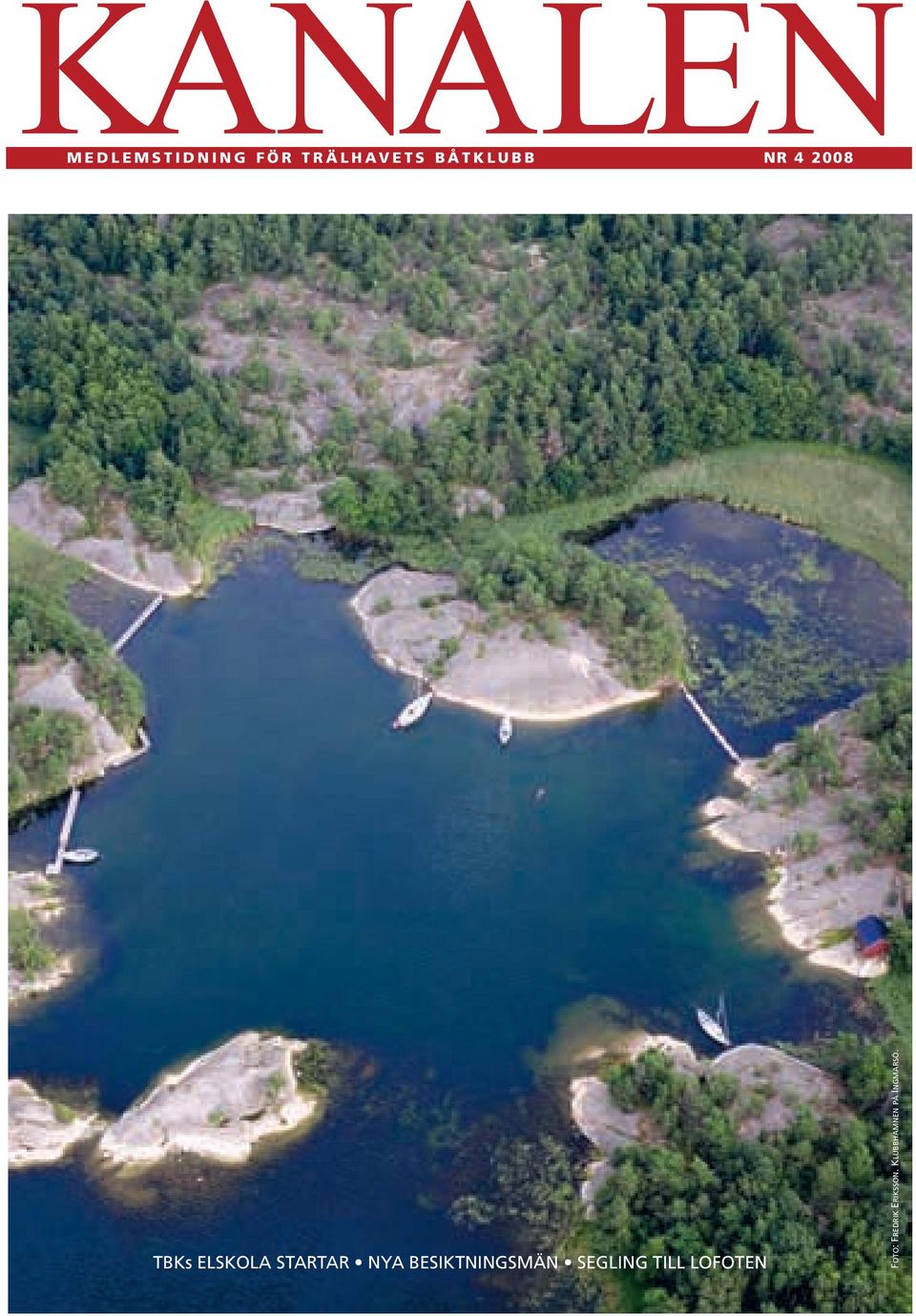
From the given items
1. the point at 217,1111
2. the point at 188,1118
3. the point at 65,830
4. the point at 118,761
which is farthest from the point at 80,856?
the point at 217,1111

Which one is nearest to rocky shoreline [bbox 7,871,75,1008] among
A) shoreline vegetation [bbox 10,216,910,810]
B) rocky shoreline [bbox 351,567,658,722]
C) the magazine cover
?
the magazine cover

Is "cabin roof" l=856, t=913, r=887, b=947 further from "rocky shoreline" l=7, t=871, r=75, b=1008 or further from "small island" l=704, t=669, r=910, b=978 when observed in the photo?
"rocky shoreline" l=7, t=871, r=75, b=1008

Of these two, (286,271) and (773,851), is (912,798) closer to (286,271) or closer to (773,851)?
(773,851)

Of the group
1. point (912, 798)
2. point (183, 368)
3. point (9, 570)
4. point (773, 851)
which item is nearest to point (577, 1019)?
point (773, 851)

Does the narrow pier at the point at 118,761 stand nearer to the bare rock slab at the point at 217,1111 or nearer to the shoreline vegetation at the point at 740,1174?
the bare rock slab at the point at 217,1111

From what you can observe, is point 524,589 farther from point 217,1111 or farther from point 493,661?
point 217,1111

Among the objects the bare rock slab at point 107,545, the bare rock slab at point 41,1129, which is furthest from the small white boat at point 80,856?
the bare rock slab at point 107,545
